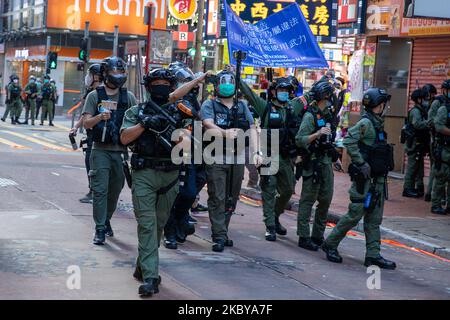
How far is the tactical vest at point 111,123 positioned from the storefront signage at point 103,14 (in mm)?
37136

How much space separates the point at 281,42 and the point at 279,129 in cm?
388

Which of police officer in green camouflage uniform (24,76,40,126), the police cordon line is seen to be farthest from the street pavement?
police officer in green camouflage uniform (24,76,40,126)

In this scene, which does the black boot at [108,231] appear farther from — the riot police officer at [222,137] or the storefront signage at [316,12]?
the storefront signage at [316,12]

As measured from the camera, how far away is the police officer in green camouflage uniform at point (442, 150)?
1416cm

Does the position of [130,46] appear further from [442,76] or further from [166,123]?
Answer: [166,123]

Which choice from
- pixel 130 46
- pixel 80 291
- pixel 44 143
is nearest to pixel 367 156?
pixel 80 291

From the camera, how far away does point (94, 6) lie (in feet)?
157

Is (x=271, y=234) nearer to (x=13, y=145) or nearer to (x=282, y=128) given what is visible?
(x=282, y=128)

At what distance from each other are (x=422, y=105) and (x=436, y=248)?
15.6 ft

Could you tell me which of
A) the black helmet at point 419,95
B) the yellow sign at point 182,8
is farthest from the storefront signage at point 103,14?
the black helmet at point 419,95

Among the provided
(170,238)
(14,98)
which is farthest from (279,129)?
(14,98)

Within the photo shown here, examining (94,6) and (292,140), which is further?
(94,6)

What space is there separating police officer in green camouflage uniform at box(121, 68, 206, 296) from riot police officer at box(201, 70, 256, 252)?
1961 mm

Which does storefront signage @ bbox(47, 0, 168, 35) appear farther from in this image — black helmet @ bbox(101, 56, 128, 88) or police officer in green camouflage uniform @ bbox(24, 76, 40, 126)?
black helmet @ bbox(101, 56, 128, 88)
